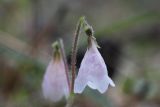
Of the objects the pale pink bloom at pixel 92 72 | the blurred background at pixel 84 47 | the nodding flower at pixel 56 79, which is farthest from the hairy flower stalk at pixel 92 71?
the blurred background at pixel 84 47

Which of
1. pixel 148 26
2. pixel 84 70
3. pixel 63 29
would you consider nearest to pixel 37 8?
pixel 63 29

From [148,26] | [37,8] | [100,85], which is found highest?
[100,85]

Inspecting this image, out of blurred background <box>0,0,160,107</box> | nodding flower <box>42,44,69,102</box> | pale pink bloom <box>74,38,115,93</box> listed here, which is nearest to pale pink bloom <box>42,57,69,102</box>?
nodding flower <box>42,44,69,102</box>

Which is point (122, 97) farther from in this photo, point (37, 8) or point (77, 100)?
point (37, 8)

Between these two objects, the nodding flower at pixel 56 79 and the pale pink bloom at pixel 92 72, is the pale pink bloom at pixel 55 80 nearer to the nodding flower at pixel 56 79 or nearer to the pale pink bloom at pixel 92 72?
the nodding flower at pixel 56 79

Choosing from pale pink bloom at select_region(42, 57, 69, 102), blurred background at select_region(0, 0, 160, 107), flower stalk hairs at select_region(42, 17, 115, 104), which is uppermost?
flower stalk hairs at select_region(42, 17, 115, 104)

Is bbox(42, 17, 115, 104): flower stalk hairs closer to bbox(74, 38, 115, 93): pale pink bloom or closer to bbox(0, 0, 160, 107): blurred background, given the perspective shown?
bbox(74, 38, 115, 93): pale pink bloom
